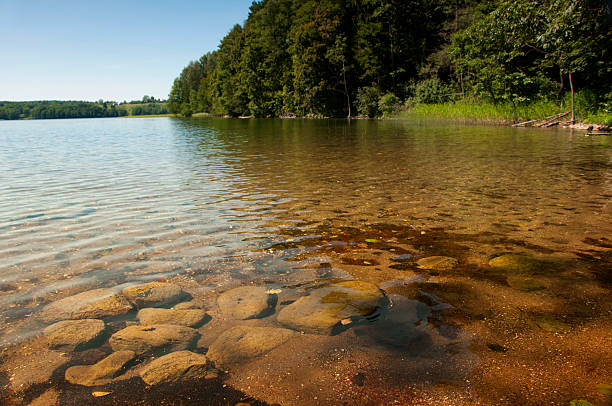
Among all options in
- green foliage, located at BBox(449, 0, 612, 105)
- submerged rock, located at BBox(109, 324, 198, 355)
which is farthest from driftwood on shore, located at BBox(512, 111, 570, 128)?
submerged rock, located at BBox(109, 324, 198, 355)

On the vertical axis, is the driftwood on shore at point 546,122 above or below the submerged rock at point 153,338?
above

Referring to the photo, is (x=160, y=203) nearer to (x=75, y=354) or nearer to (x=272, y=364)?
(x=75, y=354)

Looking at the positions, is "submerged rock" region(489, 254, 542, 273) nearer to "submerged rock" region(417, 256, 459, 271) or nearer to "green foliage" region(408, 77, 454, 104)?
"submerged rock" region(417, 256, 459, 271)

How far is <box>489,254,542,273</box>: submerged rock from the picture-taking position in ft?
14.6


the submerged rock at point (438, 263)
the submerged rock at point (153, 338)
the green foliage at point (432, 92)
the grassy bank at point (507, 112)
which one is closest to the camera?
the submerged rock at point (153, 338)

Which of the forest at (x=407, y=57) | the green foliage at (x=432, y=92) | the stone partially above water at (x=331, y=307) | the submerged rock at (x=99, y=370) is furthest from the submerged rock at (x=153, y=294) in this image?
the green foliage at (x=432, y=92)

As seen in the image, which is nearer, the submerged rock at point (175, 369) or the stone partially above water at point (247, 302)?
the submerged rock at point (175, 369)

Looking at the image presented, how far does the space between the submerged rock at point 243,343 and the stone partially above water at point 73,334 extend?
117cm

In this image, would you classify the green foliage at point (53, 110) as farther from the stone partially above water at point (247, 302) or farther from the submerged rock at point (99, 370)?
the submerged rock at point (99, 370)

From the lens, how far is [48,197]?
366 inches

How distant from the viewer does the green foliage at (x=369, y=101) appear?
52344 millimetres

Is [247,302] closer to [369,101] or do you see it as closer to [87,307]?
[87,307]

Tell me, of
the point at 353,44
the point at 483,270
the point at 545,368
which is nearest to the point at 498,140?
the point at 483,270

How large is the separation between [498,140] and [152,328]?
20.4m
